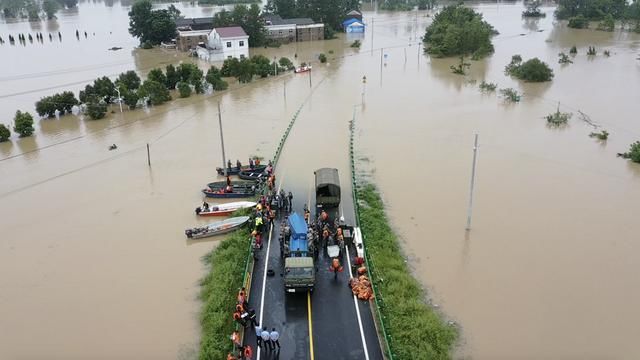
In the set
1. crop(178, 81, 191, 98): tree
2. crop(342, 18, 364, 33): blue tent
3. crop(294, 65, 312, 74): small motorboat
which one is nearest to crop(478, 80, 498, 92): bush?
crop(294, 65, 312, 74): small motorboat

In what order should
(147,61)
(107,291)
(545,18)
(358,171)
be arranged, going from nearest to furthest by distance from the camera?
1. (107,291)
2. (358,171)
3. (147,61)
4. (545,18)

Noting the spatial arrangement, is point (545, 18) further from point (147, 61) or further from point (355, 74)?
point (147, 61)

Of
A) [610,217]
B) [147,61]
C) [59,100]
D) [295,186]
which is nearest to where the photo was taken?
[610,217]

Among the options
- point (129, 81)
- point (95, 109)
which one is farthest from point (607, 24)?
point (95, 109)

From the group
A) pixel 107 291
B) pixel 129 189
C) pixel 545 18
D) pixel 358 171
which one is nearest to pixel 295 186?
pixel 358 171

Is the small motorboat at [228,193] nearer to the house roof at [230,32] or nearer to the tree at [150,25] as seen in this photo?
the house roof at [230,32]

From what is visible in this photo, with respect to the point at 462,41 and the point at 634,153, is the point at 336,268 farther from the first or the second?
the point at 462,41

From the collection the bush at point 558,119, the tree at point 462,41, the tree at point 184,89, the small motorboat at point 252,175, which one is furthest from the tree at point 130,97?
the tree at point 462,41
